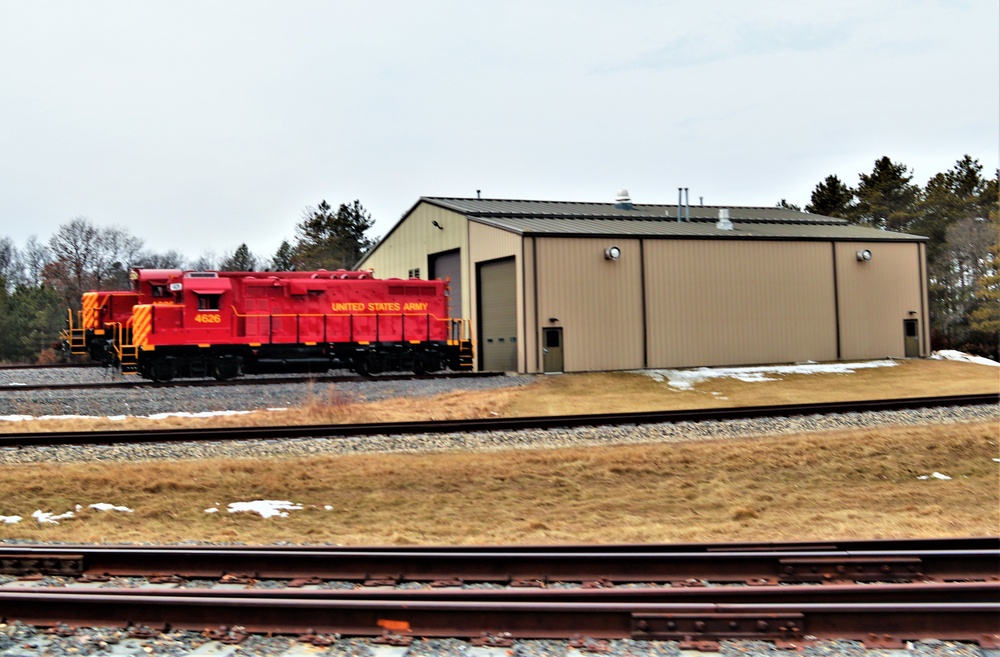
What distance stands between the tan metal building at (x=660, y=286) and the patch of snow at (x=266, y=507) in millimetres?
16331

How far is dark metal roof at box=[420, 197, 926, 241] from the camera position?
28.1 metres

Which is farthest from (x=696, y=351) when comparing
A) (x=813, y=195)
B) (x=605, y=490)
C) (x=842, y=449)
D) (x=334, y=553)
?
(x=813, y=195)

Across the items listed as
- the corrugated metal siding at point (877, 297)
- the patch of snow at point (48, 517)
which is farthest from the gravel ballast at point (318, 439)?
the corrugated metal siding at point (877, 297)

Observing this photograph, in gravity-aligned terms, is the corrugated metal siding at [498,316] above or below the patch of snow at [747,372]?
above

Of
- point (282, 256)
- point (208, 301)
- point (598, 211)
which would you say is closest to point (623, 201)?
point (598, 211)

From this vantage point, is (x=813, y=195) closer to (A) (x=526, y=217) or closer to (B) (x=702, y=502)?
(A) (x=526, y=217)

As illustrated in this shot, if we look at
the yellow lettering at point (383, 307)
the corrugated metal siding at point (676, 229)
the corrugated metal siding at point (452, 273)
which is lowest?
the yellow lettering at point (383, 307)

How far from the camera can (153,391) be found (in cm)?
1948

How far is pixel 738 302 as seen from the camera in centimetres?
2878

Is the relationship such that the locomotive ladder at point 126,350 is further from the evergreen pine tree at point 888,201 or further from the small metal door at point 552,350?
the evergreen pine tree at point 888,201

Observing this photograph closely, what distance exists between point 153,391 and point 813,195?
5742 centimetres

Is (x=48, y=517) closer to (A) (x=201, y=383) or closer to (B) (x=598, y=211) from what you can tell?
(A) (x=201, y=383)

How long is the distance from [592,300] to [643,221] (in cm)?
716

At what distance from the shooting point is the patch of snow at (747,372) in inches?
981
